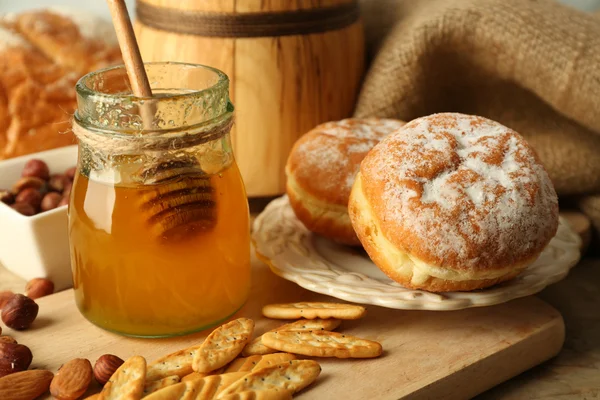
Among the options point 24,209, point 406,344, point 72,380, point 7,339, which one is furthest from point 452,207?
point 24,209

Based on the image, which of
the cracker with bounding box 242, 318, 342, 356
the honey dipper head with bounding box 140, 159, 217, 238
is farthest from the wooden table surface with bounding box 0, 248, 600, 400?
the honey dipper head with bounding box 140, 159, 217, 238

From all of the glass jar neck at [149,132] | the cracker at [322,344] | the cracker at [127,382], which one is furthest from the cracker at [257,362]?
the glass jar neck at [149,132]

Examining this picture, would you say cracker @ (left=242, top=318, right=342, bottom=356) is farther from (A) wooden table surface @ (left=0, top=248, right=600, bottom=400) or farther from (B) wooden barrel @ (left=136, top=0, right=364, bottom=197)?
(B) wooden barrel @ (left=136, top=0, right=364, bottom=197)

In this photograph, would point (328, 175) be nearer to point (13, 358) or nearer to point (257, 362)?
point (257, 362)

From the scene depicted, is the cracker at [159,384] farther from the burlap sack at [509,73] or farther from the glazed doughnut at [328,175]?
the burlap sack at [509,73]

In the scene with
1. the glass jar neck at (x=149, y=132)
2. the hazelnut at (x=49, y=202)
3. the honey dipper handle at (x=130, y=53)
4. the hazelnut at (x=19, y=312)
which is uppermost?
the honey dipper handle at (x=130, y=53)

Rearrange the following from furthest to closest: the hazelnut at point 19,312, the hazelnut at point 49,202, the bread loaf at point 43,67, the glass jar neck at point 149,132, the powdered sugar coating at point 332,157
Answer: the bread loaf at point 43,67 → the hazelnut at point 49,202 → the powdered sugar coating at point 332,157 → the hazelnut at point 19,312 → the glass jar neck at point 149,132

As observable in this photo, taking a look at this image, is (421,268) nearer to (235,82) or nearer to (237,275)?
(237,275)
